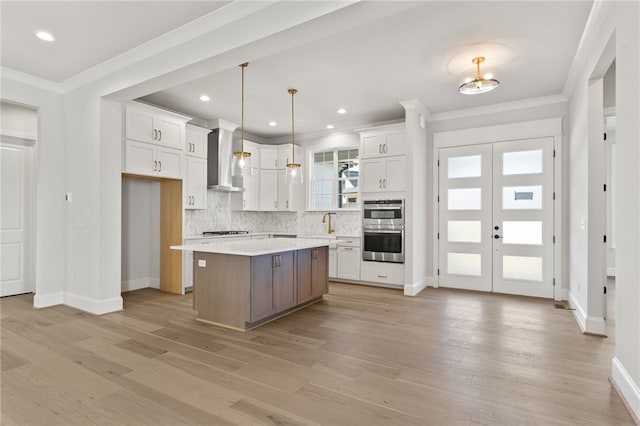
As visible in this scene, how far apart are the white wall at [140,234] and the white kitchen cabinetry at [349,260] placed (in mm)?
3093

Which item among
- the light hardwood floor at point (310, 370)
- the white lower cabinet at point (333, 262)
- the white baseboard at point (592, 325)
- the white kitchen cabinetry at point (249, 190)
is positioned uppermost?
the white kitchen cabinetry at point (249, 190)

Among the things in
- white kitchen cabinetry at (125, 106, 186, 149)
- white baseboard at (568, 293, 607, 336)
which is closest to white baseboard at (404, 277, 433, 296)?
white baseboard at (568, 293, 607, 336)

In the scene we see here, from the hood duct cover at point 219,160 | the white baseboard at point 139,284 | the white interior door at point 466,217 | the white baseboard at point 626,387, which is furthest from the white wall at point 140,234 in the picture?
the white baseboard at point 626,387

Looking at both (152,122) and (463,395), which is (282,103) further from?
(463,395)

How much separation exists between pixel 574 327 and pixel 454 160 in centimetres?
298

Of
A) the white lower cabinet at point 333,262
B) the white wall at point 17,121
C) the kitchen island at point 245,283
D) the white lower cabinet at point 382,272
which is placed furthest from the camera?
the white lower cabinet at point 333,262

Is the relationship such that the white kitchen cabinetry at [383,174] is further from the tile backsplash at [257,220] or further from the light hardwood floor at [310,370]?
the light hardwood floor at [310,370]

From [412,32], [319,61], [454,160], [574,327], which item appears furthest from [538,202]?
[319,61]

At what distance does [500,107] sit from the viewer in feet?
17.5

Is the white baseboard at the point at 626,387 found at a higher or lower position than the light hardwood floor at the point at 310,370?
higher

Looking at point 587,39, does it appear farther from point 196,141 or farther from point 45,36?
point 196,141

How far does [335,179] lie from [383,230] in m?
1.57

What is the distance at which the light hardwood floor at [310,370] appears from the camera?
6.81 feet

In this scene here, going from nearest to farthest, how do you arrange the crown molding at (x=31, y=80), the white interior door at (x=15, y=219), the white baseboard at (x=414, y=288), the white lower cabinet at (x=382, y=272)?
1. the crown molding at (x=31, y=80)
2. the white interior door at (x=15, y=219)
3. the white baseboard at (x=414, y=288)
4. the white lower cabinet at (x=382, y=272)
